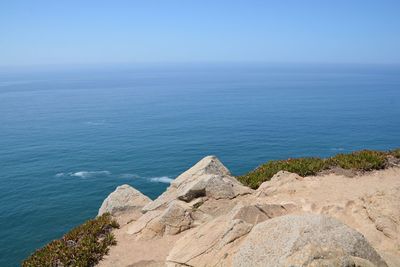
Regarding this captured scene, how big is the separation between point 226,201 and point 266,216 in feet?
18.5

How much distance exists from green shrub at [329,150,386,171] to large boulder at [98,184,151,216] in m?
14.2

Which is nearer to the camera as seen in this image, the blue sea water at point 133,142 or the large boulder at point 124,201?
the large boulder at point 124,201

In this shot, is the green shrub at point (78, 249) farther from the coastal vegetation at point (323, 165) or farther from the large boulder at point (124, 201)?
the coastal vegetation at point (323, 165)

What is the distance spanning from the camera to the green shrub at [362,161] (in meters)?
24.6

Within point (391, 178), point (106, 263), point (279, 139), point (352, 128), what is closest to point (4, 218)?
point (106, 263)

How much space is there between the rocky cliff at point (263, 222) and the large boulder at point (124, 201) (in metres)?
0.07

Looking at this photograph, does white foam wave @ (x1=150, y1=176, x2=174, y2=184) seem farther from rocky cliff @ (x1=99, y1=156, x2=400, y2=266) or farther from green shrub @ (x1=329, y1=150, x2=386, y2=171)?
green shrub @ (x1=329, y1=150, x2=386, y2=171)

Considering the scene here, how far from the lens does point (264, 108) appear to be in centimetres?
13738

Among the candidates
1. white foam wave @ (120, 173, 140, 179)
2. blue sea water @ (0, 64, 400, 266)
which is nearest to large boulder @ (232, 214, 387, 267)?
blue sea water @ (0, 64, 400, 266)

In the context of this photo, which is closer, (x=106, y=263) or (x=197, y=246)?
(x=197, y=246)

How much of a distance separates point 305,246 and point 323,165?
16.0 meters

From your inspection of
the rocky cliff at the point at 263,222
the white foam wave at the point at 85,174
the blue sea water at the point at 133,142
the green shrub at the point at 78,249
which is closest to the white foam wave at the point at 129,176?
the blue sea water at the point at 133,142

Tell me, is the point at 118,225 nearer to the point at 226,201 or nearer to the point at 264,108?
the point at 226,201

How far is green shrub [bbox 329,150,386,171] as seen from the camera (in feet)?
80.7
